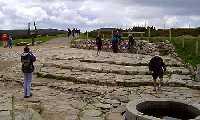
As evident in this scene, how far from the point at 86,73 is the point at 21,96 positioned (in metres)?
5.54

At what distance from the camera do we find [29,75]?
15.0 meters

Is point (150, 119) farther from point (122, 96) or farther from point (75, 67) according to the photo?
point (75, 67)

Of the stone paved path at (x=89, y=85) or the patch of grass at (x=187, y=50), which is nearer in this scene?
the stone paved path at (x=89, y=85)

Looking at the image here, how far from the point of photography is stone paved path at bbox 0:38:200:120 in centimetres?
1398

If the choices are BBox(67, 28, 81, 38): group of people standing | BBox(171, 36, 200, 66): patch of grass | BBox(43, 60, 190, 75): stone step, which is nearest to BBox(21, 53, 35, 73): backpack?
BBox(43, 60, 190, 75): stone step

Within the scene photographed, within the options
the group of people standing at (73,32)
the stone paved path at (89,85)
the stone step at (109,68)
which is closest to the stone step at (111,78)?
the stone paved path at (89,85)

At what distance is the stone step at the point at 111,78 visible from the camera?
60.1 feet

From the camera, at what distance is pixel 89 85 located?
18141mm

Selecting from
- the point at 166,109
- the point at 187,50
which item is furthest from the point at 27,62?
the point at 187,50

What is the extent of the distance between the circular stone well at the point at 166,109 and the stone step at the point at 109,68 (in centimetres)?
686

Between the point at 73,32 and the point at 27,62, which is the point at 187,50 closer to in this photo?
Result: the point at 73,32

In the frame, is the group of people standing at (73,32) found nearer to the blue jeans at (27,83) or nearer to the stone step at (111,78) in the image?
the stone step at (111,78)

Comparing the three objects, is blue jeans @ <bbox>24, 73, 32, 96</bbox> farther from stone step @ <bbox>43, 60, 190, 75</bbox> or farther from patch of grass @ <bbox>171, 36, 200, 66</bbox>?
patch of grass @ <bbox>171, 36, 200, 66</bbox>

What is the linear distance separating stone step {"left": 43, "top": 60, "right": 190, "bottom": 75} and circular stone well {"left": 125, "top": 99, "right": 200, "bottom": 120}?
6.86 m
